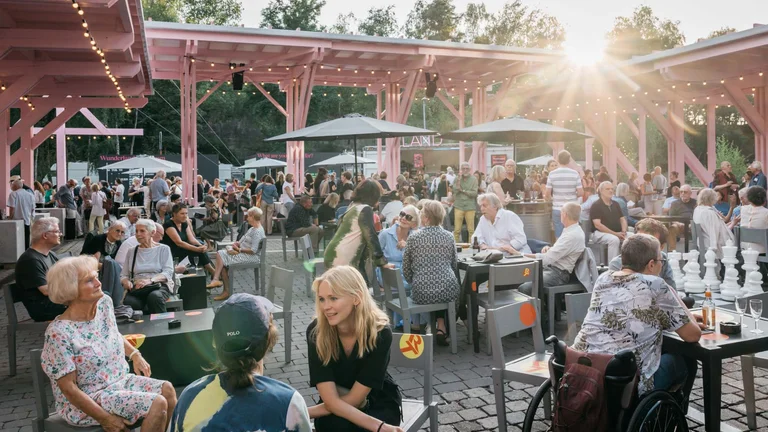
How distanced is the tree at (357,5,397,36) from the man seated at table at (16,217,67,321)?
1884 inches

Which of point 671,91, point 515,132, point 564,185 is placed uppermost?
point 671,91

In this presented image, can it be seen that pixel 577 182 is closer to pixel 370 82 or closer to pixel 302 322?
pixel 302 322

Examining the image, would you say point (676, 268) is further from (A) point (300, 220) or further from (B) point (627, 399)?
(A) point (300, 220)

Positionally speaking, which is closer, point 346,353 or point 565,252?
point 346,353

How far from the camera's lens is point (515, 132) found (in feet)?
34.2

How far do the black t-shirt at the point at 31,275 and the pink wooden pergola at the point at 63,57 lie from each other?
3091mm

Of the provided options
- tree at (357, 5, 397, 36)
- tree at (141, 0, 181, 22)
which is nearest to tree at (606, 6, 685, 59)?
tree at (357, 5, 397, 36)

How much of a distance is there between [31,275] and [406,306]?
3000 millimetres

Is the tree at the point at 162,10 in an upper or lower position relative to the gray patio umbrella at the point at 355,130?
upper

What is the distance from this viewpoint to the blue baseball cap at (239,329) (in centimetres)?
190

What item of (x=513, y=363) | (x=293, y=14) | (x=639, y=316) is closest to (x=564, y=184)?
(x=513, y=363)

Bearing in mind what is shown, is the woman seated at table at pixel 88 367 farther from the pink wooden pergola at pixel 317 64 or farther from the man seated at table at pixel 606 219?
the pink wooden pergola at pixel 317 64

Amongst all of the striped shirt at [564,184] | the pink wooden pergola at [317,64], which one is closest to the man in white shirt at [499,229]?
the striped shirt at [564,184]

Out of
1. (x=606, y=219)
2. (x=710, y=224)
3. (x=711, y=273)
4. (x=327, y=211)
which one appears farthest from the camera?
(x=327, y=211)
